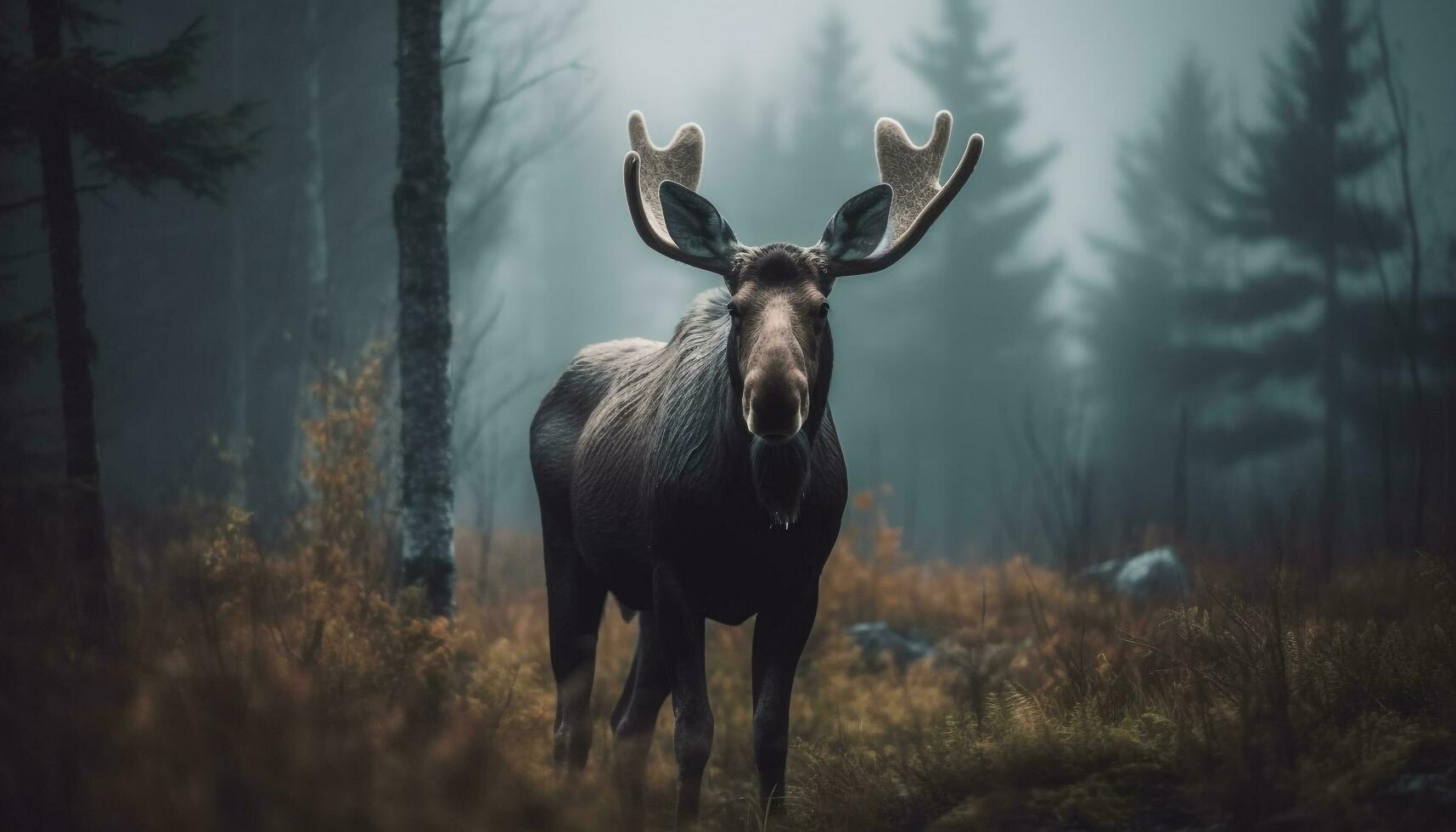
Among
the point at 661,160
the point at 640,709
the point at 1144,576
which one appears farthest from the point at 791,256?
the point at 1144,576

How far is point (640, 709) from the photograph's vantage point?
439 centimetres

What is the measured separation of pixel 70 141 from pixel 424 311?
212 centimetres

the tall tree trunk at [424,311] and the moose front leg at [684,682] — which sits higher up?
the tall tree trunk at [424,311]

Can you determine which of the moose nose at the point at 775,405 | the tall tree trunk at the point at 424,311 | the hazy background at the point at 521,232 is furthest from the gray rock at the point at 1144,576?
the moose nose at the point at 775,405

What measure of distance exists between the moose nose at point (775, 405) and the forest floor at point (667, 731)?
3.94 feet

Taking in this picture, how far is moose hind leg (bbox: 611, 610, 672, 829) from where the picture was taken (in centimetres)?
387

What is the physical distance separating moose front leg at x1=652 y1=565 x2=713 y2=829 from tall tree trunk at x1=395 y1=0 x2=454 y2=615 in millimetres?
2871

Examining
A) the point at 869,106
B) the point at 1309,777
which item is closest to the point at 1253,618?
the point at 1309,777

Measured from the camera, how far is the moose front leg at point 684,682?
361 cm

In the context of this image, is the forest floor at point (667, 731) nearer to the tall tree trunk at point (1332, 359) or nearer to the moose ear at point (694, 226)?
the moose ear at point (694, 226)

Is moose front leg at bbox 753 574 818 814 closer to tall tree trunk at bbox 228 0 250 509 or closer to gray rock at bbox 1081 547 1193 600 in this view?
gray rock at bbox 1081 547 1193 600

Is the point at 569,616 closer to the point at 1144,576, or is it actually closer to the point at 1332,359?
the point at 1144,576

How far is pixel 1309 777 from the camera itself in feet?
8.75

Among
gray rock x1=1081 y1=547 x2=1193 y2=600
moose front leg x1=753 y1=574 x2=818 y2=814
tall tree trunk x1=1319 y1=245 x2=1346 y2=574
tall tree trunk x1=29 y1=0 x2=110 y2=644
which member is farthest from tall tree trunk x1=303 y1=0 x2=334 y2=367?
tall tree trunk x1=1319 y1=245 x2=1346 y2=574
